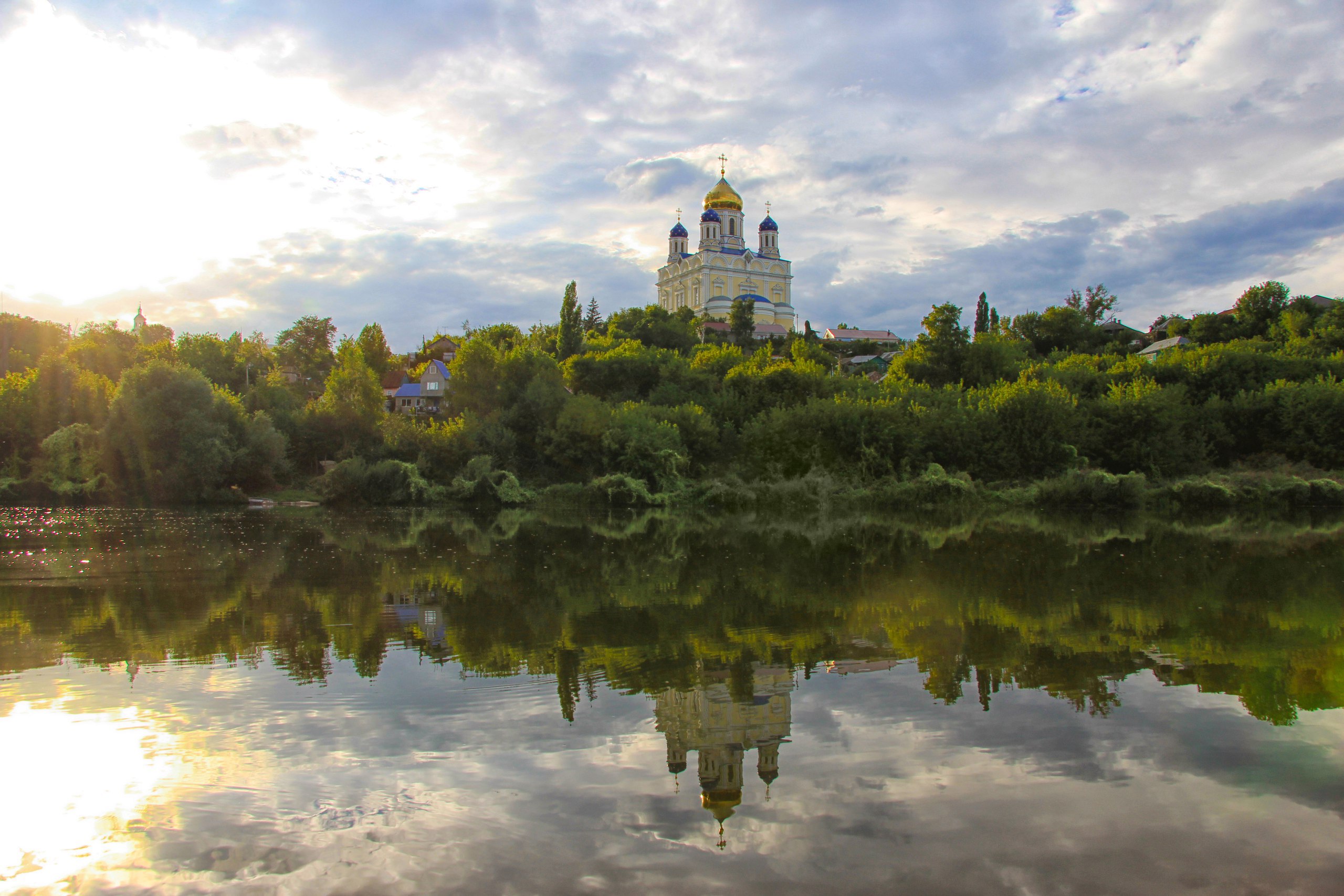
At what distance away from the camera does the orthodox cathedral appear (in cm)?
10081

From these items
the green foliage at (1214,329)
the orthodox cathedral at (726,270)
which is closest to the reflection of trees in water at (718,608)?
the green foliage at (1214,329)

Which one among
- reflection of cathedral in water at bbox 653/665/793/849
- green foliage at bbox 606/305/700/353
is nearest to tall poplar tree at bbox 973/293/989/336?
green foliage at bbox 606/305/700/353

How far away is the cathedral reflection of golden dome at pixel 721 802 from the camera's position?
4613mm

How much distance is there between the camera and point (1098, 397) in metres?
37.9

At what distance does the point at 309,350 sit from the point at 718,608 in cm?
8207

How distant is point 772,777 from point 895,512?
2569 centimetres

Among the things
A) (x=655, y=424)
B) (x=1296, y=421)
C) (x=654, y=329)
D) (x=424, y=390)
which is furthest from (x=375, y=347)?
(x=1296, y=421)

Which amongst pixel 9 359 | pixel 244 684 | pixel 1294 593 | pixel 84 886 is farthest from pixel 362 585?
pixel 9 359

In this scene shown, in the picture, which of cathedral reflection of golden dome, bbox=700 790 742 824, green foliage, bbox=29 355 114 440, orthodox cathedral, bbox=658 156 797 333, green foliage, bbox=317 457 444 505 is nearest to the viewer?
cathedral reflection of golden dome, bbox=700 790 742 824

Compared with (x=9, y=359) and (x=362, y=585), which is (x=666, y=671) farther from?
(x=9, y=359)

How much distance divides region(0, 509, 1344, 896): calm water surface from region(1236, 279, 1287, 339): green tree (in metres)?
56.5

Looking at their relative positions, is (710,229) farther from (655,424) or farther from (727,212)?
(655,424)

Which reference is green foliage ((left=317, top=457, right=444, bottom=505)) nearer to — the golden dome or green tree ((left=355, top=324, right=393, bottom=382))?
green tree ((left=355, top=324, right=393, bottom=382))

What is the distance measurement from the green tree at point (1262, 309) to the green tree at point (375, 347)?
69039 millimetres
